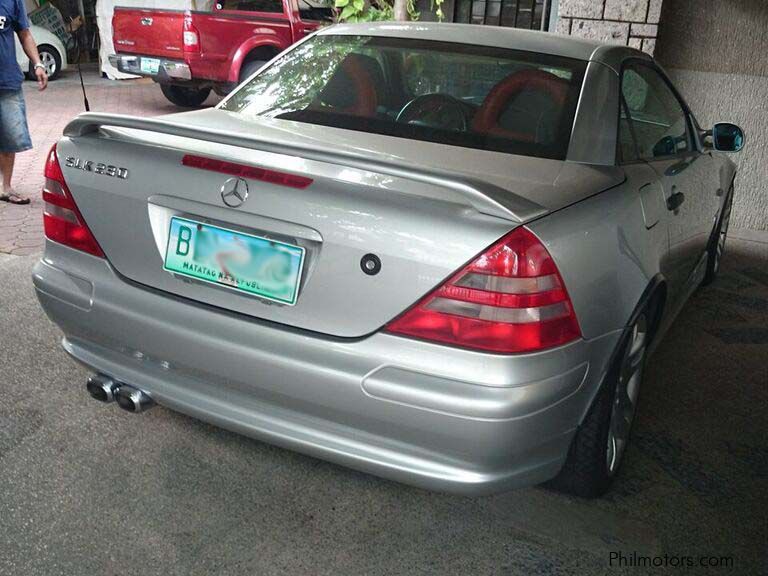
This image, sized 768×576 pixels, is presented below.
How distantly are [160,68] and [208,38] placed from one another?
0.76 meters

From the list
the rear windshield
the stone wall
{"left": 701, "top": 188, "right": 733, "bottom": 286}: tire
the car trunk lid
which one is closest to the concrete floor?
the car trunk lid

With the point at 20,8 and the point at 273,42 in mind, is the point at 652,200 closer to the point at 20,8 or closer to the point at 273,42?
the point at 20,8

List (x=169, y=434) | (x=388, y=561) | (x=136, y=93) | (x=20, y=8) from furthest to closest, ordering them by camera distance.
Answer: (x=136, y=93) → (x=20, y=8) → (x=169, y=434) → (x=388, y=561)

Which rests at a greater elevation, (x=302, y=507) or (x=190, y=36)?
(x=190, y=36)

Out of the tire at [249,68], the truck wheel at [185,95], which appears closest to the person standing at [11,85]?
the tire at [249,68]

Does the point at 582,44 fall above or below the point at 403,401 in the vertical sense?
above

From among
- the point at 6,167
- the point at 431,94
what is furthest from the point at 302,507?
the point at 6,167

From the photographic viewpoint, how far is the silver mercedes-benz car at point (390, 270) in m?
1.95

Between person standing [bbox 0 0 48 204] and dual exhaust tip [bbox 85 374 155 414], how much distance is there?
13.6 ft

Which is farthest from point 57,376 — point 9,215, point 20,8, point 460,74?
point 20,8

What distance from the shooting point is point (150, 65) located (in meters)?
10.5

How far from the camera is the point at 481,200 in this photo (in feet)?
6.23

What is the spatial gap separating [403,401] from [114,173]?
108 centimetres

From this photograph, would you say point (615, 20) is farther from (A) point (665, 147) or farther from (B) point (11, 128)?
(B) point (11, 128)
